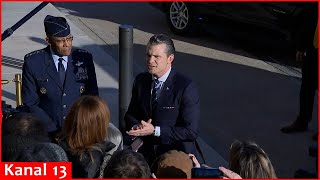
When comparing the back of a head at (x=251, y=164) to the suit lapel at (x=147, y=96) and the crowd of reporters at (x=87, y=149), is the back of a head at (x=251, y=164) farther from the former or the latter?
the suit lapel at (x=147, y=96)

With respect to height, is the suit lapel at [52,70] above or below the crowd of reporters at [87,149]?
above

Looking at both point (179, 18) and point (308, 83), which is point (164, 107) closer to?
point (308, 83)

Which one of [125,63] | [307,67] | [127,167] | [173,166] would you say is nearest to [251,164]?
[173,166]

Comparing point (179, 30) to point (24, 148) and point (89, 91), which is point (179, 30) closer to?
point (89, 91)

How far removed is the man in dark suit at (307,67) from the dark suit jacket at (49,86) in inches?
109

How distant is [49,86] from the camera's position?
5.23 metres

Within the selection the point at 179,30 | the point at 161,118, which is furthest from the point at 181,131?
the point at 179,30

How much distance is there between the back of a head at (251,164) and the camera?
12.4 ft

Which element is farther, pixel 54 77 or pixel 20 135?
pixel 54 77

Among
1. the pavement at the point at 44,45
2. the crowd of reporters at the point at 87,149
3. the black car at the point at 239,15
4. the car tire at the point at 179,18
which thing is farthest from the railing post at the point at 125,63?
the car tire at the point at 179,18

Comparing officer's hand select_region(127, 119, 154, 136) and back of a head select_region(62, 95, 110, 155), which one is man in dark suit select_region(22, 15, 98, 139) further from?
back of a head select_region(62, 95, 110, 155)

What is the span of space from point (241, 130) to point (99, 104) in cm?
370

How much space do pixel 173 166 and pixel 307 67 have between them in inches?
140

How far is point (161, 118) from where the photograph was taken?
4.80 meters
